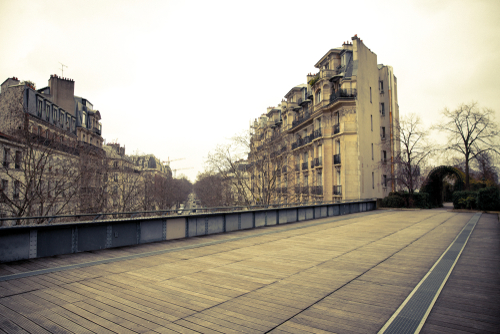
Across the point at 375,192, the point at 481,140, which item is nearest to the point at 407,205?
the point at 375,192

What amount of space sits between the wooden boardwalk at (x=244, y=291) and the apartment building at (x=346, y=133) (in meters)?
23.5

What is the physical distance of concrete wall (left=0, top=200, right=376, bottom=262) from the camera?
8094mm

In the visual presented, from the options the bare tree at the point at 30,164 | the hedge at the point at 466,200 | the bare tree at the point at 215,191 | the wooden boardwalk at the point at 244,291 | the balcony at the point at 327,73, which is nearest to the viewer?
the wooden boardwalk at the point at 244,291

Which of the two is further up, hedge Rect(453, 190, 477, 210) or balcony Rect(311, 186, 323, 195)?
balcony Rect(311, 186, 323, 195)

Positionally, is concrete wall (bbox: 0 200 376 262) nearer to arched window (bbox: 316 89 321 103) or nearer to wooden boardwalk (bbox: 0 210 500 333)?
wooden boardwalk (bbox: 0 210 500 333)

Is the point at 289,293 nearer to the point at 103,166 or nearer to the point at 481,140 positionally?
the point at 103,166

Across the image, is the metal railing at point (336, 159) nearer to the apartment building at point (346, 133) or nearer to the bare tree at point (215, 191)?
the apartment building at point (346, 133)

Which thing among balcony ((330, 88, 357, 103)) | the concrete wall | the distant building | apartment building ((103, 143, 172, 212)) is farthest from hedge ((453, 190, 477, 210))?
the distant building

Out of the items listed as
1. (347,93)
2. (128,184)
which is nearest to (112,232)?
(128,184)

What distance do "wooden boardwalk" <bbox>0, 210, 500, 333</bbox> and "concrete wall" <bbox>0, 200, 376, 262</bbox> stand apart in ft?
1.36

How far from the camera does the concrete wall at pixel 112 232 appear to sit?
8.09m

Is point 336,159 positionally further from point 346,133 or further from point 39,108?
point 39,108

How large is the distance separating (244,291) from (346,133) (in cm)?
2995

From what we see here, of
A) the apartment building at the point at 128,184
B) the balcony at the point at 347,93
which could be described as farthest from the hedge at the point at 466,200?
the apartment building at the point at 128,184
